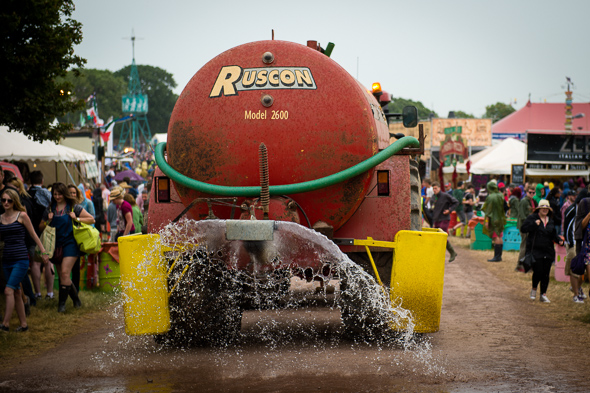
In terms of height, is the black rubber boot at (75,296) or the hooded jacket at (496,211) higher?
the hooded jacket at (496,211)

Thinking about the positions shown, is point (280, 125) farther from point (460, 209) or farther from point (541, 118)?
point (541, 118)

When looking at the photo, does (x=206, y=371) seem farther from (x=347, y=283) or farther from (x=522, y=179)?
(x=522, y=179)

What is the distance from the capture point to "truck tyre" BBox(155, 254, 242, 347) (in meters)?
6.77

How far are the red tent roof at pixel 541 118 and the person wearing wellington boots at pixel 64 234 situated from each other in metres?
54.3

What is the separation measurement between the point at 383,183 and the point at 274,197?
3.75 feet

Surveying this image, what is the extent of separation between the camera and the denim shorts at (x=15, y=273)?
27.4ft

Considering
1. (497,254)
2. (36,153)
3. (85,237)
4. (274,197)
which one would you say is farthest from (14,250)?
(497,254)

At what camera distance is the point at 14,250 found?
8.49m

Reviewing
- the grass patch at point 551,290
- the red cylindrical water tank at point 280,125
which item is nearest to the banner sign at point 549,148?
the grass patch at point 551,290

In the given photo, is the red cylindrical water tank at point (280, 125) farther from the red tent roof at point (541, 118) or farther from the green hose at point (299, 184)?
the red tent roof at point (541, 118)

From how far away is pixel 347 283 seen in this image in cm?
671

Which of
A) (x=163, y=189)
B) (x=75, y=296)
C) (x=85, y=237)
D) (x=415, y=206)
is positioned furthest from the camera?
(x=75, y=296)

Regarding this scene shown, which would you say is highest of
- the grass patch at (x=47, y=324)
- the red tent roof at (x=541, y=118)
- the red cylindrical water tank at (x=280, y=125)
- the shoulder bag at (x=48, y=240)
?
the red tent roof at (x=541, y=118)

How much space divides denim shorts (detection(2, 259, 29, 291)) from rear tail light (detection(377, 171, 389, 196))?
4446mm
